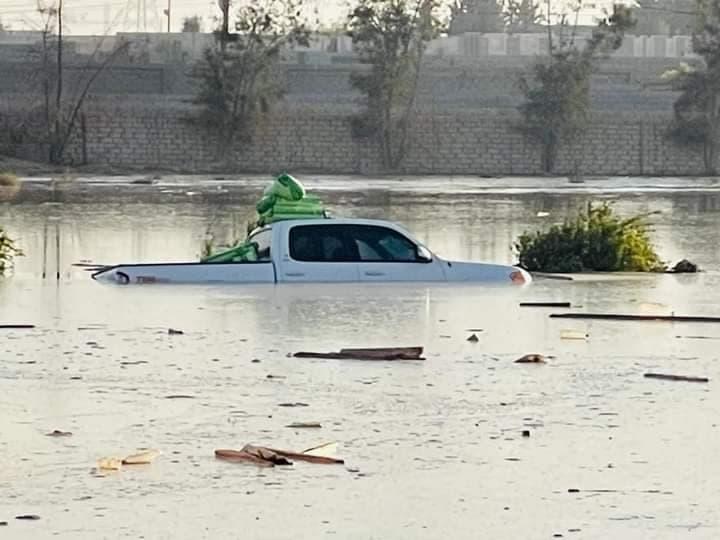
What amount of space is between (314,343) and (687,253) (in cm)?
Result: 1713

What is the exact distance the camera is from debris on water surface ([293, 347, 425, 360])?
15.7 meters

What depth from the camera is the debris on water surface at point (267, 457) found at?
1117 cm

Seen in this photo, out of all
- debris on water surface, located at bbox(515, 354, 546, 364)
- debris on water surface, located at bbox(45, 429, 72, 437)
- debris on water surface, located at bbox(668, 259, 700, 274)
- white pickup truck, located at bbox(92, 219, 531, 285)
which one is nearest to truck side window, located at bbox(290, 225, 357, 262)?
white pickup truck, located at bbox(92, 219, 531, 285)

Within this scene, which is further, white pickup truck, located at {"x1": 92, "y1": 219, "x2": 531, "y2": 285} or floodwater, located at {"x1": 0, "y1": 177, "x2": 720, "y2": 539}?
white pickup truck, located at {"x1": 92, "y1": 219, "x2": 531, "y2": 285}

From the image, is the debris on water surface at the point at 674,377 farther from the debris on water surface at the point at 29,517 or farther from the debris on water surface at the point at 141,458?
the debris on water surface at the point at 29,517

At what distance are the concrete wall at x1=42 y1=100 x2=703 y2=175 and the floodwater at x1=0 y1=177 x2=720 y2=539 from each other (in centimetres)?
4915

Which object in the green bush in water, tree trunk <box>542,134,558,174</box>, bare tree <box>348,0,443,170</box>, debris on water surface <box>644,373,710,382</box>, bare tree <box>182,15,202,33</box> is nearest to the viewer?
debris on water surface <box>644,373,710,382</box>

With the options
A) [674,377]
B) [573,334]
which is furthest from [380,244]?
[674,377]

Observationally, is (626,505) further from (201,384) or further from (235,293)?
(235,293)

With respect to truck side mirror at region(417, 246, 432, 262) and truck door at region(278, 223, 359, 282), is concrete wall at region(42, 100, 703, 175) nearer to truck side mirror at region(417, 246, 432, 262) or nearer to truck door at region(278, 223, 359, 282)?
truck side mirror at region(417, 246, 432, 262)

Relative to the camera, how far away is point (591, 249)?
88.5 ft

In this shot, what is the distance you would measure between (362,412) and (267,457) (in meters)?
1.91

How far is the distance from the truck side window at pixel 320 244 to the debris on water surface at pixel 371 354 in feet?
21.8

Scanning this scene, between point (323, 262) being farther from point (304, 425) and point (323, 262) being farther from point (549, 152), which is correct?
point (549, 152)
